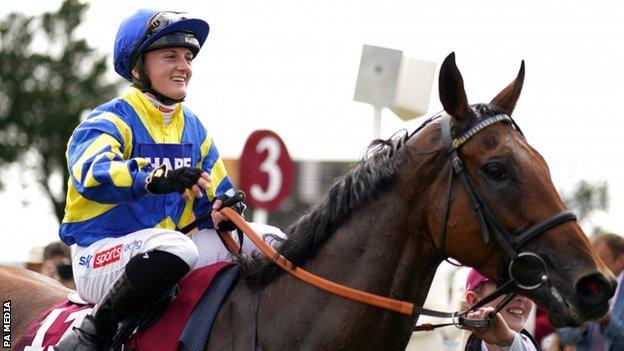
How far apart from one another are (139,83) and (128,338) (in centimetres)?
123

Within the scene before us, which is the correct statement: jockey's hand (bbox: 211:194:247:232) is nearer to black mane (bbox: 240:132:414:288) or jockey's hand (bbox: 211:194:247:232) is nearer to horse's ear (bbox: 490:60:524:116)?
black mane (bbox: 240:132:414:288)

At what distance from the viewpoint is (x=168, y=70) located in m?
5.81

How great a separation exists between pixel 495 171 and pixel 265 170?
8109 millimetres

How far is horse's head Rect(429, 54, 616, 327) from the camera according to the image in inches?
190

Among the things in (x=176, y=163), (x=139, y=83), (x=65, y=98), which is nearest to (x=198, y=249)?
(x=176, y=163)

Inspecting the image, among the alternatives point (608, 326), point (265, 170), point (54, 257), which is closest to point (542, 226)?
point (608, 326)

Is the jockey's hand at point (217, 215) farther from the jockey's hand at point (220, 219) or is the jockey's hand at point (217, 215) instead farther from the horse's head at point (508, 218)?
the horse's head at point (508, 218)

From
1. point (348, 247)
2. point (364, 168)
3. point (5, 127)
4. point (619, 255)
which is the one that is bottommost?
point (5, 127)

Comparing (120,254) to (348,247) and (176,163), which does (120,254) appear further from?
(348,247)

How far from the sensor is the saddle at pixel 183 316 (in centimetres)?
531

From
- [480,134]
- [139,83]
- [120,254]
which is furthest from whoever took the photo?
[139,83]

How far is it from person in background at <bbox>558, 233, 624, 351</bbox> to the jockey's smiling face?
357cm

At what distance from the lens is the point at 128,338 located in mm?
5445

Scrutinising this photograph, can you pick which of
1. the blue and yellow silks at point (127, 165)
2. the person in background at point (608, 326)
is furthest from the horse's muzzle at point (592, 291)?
the person in background at point (608, 326)
